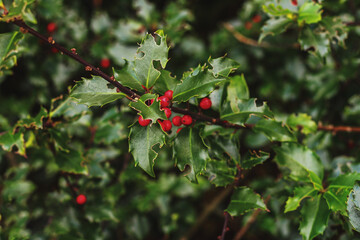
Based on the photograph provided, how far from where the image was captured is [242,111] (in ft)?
4.04

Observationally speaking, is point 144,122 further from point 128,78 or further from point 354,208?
point 354,208

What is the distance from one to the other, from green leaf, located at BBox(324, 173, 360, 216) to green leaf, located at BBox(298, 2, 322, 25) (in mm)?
760

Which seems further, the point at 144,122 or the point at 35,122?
the point at 35,122

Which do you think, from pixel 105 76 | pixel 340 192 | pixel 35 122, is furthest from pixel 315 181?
pixel 35 122

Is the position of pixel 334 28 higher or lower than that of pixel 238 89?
higher

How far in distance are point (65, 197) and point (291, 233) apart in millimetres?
1538

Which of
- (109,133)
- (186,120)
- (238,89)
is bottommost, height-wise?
(109,133)

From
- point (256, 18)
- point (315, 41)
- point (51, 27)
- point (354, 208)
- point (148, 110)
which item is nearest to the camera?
point (148, 110)

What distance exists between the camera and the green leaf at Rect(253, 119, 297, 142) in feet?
4.29

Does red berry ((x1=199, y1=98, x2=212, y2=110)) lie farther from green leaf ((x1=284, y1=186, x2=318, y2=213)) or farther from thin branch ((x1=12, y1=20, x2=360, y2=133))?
green leaf ((x1=284, y1=186, x2=318, y2=213))

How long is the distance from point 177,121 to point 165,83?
0.52 feet

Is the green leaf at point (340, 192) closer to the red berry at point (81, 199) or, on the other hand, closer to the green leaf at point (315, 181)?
the green leaf at point (315, 181)

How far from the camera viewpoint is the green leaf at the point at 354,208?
1050 millimetres

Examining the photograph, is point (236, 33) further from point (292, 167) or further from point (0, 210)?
point (0, 210)
